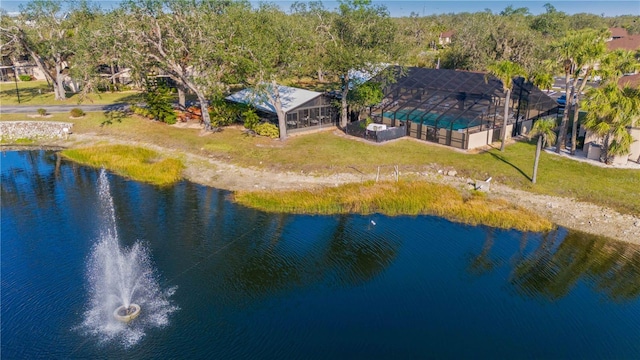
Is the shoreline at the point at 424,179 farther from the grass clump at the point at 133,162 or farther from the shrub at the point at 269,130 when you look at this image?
the shrub at the point at 269,130

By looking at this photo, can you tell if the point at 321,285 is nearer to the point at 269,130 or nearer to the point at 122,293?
the point at 122,293

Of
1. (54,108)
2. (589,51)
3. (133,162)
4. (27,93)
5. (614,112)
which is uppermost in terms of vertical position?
(589,51)

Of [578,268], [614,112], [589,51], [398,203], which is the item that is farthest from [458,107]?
[578,268]

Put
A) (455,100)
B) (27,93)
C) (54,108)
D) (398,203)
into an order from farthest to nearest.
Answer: (27,93), (54,108), (455,100), (398,203)

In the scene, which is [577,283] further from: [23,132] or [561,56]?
[23,132]

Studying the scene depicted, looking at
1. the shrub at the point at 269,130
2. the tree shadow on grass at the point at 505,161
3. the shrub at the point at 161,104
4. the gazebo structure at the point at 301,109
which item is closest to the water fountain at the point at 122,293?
the shrub at the point at 269,130
